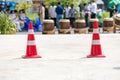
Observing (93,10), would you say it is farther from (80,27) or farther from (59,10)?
(80,27)

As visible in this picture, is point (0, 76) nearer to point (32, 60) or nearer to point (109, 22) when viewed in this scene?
point (32, 60)

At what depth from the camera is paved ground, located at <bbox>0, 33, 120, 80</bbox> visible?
871cm

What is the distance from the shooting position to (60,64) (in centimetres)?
1025

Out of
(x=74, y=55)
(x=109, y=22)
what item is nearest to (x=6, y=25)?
(x=109, y=22)

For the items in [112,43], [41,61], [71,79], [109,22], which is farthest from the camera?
[109,22]

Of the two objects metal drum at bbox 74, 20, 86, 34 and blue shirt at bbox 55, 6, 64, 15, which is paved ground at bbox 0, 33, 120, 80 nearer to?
metal drum at bbox 74, 20, 86, 34

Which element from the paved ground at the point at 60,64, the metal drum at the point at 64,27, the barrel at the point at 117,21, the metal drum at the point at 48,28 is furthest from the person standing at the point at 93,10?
the paved ground at the point at 60,64

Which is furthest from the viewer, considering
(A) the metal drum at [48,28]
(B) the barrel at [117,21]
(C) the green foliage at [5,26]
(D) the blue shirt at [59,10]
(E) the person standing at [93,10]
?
(E) the person standing at [93,10]

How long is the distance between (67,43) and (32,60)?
4.40m

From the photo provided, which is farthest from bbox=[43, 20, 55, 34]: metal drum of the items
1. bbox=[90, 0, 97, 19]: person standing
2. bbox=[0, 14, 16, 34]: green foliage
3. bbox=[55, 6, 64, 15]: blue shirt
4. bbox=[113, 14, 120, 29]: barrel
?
bbox=[90, 0, 97, 19]: person standing

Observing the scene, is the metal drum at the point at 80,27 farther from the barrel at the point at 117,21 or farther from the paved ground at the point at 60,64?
the paved ground at the point at 60,64

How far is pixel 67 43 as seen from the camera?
1530 cm

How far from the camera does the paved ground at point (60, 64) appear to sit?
28.6ft

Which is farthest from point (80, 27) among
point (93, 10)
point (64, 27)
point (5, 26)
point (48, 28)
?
point (93, 10)
